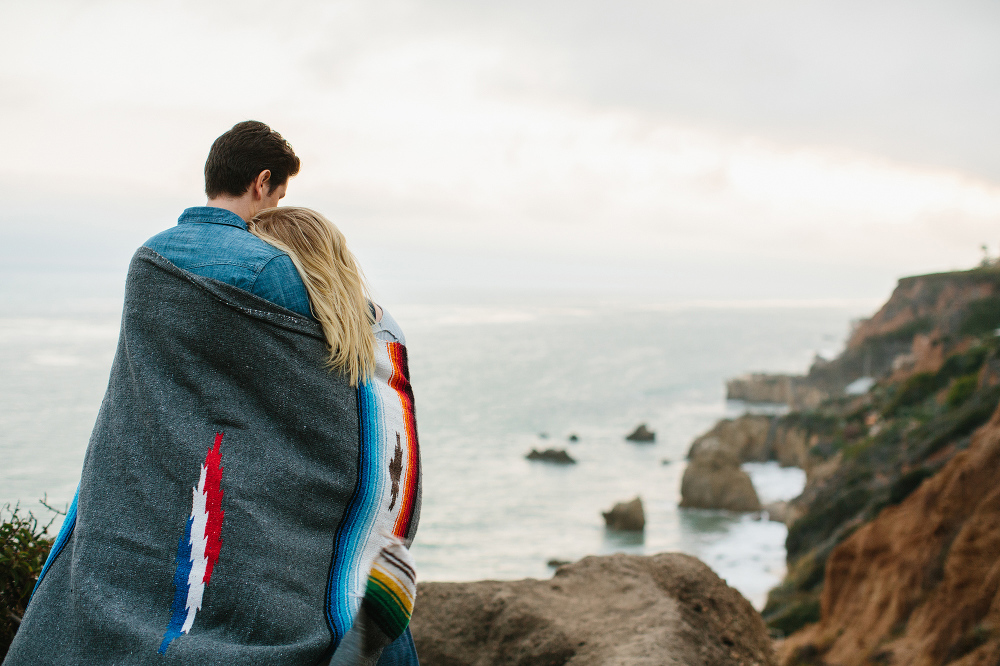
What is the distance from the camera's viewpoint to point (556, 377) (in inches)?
3504

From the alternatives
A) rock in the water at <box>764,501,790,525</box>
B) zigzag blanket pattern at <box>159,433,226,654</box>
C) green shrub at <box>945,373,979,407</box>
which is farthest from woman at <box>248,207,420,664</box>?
rock in the water at <box>764,501,790,525</box>

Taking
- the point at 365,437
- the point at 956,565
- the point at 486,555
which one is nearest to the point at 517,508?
the point at 486,555

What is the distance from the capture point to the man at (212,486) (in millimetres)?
2023

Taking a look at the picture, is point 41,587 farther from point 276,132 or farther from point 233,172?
point 276,132

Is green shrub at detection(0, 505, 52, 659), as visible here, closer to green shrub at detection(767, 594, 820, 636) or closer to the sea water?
the sea water

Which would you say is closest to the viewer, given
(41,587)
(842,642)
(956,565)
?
(41,587)

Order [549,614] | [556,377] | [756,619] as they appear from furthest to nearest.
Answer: [556,377], [756,619], [549,614]

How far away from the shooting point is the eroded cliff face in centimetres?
971

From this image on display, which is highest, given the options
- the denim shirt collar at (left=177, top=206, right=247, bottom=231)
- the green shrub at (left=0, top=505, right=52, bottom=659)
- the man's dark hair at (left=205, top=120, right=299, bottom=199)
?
the man's dark hair at (left=205, top=120, right=299, bottom=199)

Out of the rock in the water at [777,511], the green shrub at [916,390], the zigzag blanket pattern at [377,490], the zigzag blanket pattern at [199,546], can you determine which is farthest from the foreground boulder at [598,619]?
the rock in the water at [777,511]

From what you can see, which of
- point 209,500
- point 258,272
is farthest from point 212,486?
point 258,272

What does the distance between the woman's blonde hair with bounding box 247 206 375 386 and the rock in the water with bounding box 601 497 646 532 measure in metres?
38.0

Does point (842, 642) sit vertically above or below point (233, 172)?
below

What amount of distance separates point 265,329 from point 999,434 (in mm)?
13216
